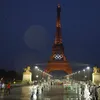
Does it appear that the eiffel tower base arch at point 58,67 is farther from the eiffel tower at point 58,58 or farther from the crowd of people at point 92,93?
the crowd of people at point 92,93

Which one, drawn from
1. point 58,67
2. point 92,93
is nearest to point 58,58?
point 58,67

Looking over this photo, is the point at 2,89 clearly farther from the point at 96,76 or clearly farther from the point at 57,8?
the point at 57,8

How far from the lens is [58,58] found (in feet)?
356

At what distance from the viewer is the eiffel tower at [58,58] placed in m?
108

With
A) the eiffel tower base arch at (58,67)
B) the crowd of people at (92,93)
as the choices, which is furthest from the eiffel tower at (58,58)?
the crowd of people at (92,93)

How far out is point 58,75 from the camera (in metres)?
156

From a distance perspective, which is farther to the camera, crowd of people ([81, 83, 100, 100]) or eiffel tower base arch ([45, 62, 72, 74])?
eiffel tower base arch ([45, 62, 72, 74])

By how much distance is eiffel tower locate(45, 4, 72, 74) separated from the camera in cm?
10831

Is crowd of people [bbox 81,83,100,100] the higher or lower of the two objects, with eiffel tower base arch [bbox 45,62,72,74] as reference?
lower

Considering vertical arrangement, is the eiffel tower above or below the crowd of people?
above

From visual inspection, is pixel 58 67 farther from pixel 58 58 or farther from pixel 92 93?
pixel 92 93

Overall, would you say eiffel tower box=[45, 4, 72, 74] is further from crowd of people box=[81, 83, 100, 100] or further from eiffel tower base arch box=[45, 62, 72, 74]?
crowd of people box=[81, 83, 100, 100]

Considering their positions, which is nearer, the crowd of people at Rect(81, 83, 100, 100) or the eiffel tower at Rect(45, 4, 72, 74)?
the crowd of people at Rect(81, 83, 100, 100)

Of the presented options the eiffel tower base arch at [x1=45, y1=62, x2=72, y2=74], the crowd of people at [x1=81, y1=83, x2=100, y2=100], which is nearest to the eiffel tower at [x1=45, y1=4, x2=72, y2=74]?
the eiffel tower base arch at [x1=45, y1=62, x2=72, y2=74]
